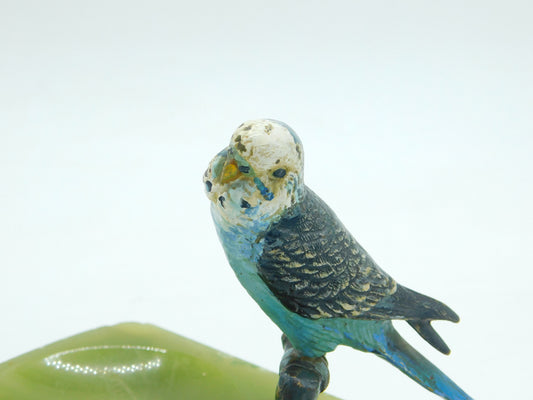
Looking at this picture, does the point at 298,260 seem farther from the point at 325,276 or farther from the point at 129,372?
the point at 129,372

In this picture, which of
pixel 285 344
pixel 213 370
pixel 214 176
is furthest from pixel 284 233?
pixel 213 370

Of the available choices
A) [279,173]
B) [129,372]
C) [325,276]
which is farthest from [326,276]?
[129,372]

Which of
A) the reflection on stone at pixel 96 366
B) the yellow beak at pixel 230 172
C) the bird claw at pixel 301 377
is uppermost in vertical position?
the yellow beak at pixel 230 172

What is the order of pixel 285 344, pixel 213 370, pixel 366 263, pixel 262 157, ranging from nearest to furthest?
pixel 262 157 < pixel 366 263 < pixel 285 344 < pixel 213 370

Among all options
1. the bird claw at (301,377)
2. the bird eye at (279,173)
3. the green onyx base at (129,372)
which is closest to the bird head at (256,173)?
the bird eye at (279,173)

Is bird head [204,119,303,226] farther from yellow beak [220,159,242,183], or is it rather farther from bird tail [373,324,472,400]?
bird tail [373,324,472,400]

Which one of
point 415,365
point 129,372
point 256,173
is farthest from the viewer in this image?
point 129,372

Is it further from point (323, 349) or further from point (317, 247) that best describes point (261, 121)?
point (323, 349)

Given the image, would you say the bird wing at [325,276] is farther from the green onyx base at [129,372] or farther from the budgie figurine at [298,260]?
the green onyx base at [129,372]
